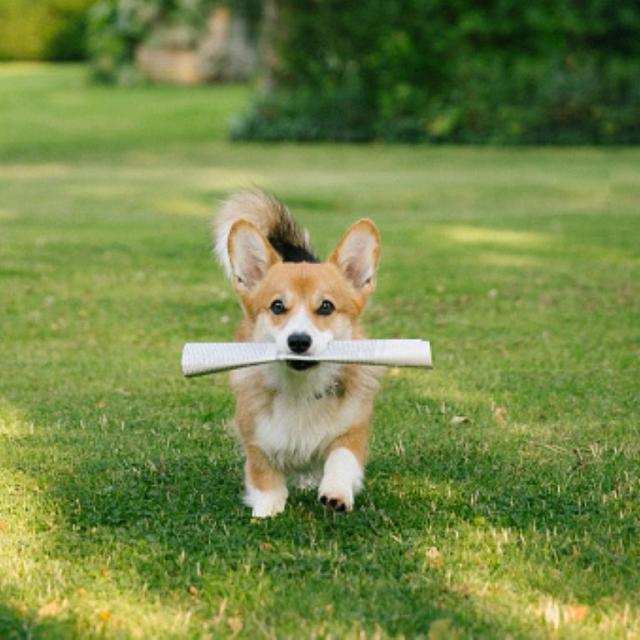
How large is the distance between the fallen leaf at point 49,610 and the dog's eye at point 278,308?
4.98 ft

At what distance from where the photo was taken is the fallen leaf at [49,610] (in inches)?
142

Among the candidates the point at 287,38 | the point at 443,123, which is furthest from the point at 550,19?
the point at 287,38

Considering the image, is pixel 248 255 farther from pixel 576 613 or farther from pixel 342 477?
pixel 576 613

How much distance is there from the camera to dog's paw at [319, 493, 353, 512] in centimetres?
432

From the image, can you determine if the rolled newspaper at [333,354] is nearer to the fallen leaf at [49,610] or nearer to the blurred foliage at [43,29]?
the fallen leaf at [49,610]

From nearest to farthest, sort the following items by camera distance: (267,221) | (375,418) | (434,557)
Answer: (434,557) → (267,221) → (375,418)

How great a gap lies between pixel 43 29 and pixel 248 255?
41562 millimetres

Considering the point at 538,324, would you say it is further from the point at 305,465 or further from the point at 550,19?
the point at 550,19

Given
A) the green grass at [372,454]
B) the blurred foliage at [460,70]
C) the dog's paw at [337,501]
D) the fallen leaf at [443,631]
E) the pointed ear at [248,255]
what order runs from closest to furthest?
the fallen leaf at [443,631] < the green grass at [372,454] < the dog's paw at [337,501] < the pointed ear at [248,255] < the blurred foliage at [460,70]

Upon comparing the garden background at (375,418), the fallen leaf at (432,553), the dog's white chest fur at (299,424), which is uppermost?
the dog's white chest fur at (299,424)

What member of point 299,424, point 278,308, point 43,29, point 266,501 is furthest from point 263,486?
point 43,29

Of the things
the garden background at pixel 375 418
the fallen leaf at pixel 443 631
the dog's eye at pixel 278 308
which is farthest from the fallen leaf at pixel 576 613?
the dog's eye at pixel 278 308

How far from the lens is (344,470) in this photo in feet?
14.6

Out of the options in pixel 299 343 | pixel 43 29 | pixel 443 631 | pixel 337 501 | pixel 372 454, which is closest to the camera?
pixel 443 631
